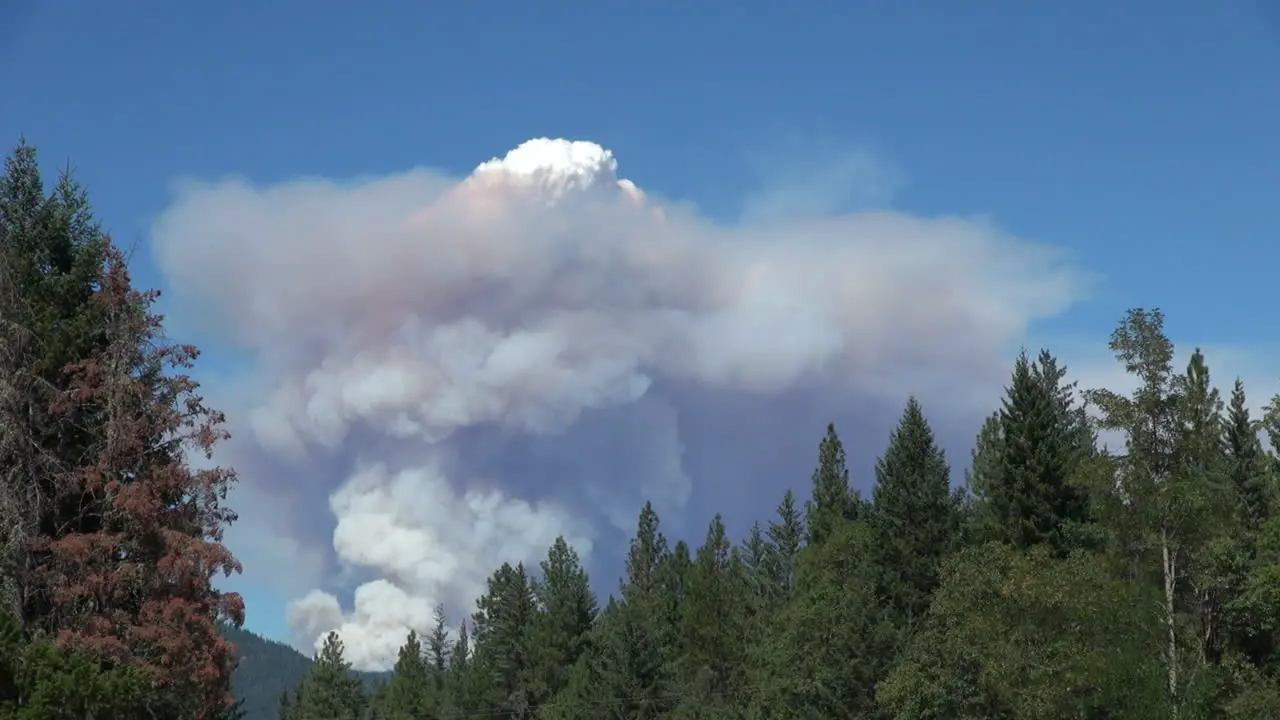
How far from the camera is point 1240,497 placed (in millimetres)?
73625

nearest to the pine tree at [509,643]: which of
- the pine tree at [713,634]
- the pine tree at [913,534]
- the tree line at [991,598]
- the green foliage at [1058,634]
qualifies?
the tree line at [991,598]

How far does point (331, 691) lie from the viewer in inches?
5792

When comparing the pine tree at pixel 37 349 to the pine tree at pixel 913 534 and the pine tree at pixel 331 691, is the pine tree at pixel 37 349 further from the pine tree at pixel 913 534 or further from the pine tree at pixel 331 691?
the pine tree at pixel 331 691

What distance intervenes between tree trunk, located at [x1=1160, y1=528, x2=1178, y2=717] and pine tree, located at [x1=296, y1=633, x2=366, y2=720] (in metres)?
110

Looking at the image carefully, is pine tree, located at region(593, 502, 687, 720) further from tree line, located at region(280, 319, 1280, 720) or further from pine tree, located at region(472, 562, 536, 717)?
pine tree, located at region(472, 562, 536, 717)

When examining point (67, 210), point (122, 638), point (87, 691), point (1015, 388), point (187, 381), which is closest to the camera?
point (87, 691)

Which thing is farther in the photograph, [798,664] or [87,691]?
[798,664]

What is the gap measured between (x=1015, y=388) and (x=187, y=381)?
4293 cm

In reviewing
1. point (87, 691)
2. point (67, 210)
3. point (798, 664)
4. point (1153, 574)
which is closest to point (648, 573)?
point (798, 664)

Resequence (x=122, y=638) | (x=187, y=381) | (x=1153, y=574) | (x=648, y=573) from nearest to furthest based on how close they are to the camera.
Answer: (x=122, y=638)
(x=187, y=381)
(x=1153, y=574)
(x=648, y=573)

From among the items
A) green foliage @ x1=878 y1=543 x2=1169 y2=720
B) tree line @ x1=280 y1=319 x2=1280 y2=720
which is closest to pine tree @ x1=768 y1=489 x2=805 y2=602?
tree line @ x1=280 y1=319 x2=1280 y2=720

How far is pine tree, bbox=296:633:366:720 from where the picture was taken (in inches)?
5709

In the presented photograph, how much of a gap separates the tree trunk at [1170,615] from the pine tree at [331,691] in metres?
110

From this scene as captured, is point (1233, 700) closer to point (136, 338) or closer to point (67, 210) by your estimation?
point (136, 338)
